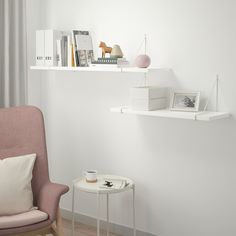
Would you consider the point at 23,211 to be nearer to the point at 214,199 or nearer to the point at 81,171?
the point at 81,171

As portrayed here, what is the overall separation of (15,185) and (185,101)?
1.22 metres

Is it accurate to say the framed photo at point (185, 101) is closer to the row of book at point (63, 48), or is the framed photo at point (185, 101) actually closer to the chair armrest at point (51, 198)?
the row of book at point (63, 48)

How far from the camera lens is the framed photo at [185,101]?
3059 mm

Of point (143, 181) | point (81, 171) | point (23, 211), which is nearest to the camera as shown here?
point (23, 211)

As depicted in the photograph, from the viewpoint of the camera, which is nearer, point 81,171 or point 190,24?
point 190,24

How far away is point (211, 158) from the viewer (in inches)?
123

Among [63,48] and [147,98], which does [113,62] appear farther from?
[63,48]

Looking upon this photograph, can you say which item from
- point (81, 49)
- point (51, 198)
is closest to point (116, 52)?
point (81, 49)

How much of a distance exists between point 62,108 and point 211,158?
4.53ft

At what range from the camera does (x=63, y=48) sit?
141 inches

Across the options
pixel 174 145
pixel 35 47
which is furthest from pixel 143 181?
pixel 35 47

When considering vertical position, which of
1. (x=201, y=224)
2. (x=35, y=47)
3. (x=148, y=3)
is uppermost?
(x=148, y=3)

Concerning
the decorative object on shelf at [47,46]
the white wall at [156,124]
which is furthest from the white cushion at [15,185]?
the decorative object on shelf at [47,46]

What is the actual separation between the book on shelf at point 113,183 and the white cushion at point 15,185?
1.58 feet
